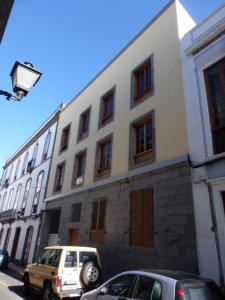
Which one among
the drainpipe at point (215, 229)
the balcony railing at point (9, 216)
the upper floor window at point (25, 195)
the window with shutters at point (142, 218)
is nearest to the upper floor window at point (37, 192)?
the upper floor window at point (25, 195)

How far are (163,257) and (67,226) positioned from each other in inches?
298

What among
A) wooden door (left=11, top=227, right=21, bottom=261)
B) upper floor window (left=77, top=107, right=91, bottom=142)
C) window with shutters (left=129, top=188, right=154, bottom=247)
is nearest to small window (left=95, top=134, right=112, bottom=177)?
upper floor window (left=77, top=107, right=91, bottom=142)

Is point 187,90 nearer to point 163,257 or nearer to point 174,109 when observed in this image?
point 174,109

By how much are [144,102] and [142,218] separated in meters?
5.22

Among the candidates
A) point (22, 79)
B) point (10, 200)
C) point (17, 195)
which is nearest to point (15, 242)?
point (17, 195)

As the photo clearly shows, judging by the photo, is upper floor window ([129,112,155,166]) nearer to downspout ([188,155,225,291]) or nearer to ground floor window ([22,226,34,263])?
downspout ([188,155,225,291])

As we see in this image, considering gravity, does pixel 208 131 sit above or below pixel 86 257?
above

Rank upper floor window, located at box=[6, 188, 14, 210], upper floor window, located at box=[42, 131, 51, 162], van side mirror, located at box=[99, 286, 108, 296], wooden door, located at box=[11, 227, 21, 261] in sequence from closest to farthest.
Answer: van side mirror, located at box=[99, 286, 108, 296] → upper floor window, located at box=[42, 131, 51, 162] → wooden door, located at box=[11, 227, 21, 261] → upper floor window, located at box=[6, 188, 14, 210]

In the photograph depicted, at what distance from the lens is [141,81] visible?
1278 centimetres

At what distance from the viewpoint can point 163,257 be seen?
8164mm

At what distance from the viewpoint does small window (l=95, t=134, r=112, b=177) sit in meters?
13.1

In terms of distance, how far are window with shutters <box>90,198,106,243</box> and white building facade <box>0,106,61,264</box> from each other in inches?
278

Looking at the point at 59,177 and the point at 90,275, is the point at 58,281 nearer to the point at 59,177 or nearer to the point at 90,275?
the point at 90,275

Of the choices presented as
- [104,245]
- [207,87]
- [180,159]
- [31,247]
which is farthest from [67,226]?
[207,87]
